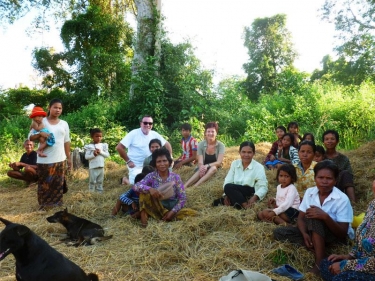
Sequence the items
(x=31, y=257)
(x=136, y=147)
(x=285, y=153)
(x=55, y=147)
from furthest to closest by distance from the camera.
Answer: (x=285, y=153), (x=136, y=147), (x=55, y=147), (x=31, y=257)

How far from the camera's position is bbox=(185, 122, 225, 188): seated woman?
20.6 ft

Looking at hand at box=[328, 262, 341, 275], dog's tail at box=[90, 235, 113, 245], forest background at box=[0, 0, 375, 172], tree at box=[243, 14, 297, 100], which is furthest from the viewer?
tree at box=[243, 14, 297, 100]

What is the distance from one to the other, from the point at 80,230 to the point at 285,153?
12.8 ft

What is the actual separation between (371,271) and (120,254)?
7.50 feet

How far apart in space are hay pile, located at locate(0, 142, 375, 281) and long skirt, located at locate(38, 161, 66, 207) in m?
0.21

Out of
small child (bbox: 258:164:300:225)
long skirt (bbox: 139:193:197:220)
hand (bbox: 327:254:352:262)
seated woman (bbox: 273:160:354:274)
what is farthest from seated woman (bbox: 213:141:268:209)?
hand (bbox: 327:254:352:262)

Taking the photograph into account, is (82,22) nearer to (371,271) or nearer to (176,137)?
(176,137)

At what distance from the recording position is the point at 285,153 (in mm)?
6344

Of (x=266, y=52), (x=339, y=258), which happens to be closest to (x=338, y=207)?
(x=339, y=258)

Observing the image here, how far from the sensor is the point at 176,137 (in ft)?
36.2

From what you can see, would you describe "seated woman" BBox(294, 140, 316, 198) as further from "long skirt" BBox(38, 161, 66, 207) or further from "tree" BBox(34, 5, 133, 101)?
"tree" BBox(34, 5, 133, 101)

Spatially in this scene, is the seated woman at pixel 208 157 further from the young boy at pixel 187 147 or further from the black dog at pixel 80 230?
the black dog at pixel 80 230

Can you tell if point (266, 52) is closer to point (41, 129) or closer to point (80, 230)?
point (41, 129)

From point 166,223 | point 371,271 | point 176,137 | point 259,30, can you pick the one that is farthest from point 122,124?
point 259,30
